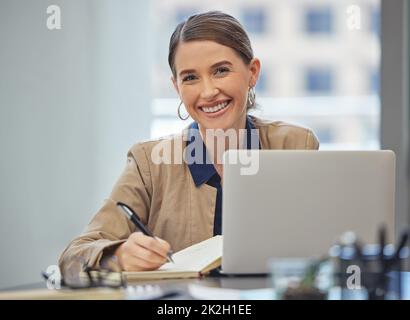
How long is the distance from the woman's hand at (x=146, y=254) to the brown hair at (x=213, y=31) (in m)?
0.67

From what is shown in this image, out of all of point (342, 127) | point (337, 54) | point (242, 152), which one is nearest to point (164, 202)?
point (242, 152)

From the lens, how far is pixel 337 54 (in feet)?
24.3

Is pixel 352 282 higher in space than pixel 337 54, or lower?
lower

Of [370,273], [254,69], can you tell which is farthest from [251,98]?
[370,273]

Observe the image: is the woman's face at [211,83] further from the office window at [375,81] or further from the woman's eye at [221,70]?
the office window at [375,81]

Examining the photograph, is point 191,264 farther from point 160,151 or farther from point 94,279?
point 160,151

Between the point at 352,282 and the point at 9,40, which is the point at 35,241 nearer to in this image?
the point at 9,40

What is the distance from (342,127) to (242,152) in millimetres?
4902

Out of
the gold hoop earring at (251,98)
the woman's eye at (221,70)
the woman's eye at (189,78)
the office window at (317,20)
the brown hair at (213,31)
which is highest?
the office window at (317,20)

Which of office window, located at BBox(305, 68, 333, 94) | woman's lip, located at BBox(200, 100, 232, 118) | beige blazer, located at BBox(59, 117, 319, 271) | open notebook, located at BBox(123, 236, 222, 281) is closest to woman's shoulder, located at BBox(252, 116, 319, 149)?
beige blazer, located at BBox(59, 117, 319, 271)

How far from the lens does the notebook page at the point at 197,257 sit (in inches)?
57.6

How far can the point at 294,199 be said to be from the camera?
1.36 meters

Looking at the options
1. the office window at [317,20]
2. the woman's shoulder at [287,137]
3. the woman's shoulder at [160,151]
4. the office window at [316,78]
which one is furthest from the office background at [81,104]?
the office window at [316,78]
